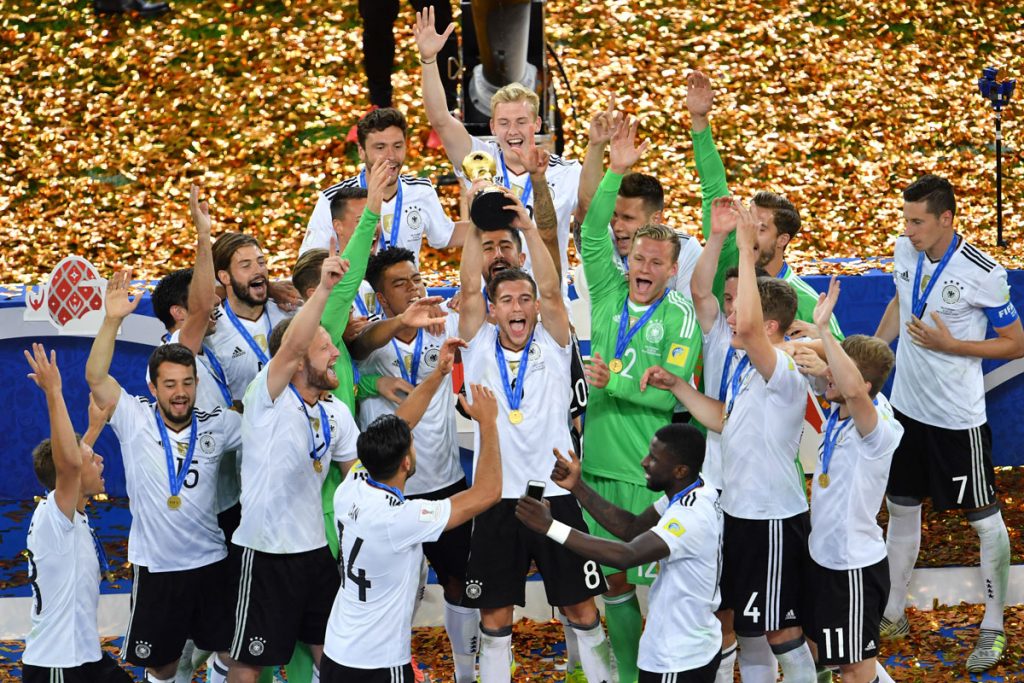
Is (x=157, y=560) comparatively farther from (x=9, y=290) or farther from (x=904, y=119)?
(x=904, y=119)

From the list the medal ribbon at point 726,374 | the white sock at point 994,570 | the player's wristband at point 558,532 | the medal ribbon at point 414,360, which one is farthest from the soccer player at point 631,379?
the white sock at point 994,570

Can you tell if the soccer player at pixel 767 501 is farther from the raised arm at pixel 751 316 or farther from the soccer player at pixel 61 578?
the soccer player at pixel 61 578

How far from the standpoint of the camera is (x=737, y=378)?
6.25 meters

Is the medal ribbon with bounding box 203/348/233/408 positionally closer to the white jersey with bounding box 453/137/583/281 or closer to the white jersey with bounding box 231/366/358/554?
the white jersey with bounding box 231/366/358/554

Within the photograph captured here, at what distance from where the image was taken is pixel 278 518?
612 centimetres

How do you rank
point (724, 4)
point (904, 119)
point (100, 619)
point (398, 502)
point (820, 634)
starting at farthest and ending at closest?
point (724, 4), point (904, 119), point (100, 619), point (820, 634), point (398, 502)

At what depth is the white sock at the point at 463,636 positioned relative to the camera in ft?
22.4

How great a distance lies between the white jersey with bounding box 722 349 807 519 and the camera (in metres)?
6.14

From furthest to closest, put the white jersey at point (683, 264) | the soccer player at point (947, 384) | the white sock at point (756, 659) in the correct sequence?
the soccer player at point (947, 384) < the white jersey at point (683, 264) < the white sock at point (756, 659)

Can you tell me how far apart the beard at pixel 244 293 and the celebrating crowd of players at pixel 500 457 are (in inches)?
0.5

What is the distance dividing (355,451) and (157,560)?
99 centimetres

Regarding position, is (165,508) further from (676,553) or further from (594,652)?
(676,553)

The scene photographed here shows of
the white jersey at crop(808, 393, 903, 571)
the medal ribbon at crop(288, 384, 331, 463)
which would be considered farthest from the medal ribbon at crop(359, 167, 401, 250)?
the white jersey at crop(808, 393, 903, 571)

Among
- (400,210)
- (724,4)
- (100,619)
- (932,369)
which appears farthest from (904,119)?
(100,619)
